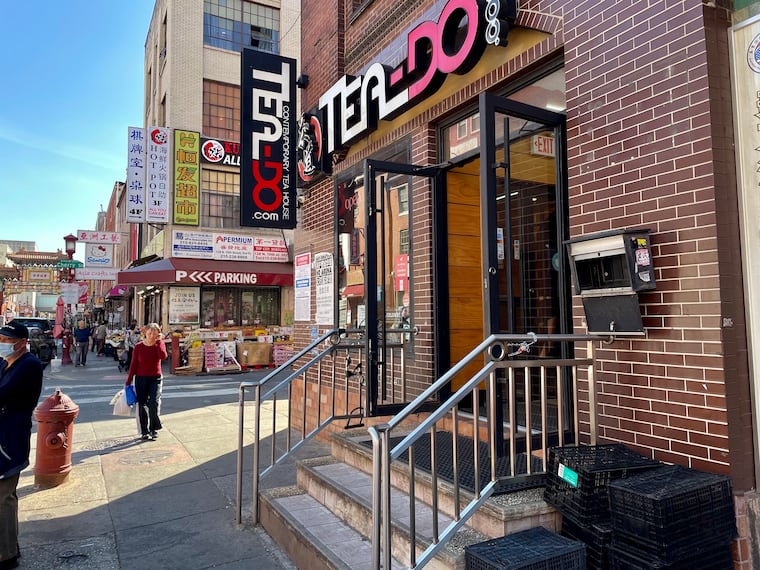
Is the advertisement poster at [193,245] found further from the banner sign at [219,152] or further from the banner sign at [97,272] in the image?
the banner sign at [97,272]

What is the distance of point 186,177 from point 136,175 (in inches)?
70.2

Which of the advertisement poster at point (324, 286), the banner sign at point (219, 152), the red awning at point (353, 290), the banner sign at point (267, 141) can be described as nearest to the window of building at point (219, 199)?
the banner sign at point (219, 152)

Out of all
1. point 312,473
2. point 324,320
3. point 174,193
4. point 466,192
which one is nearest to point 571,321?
point 466,192

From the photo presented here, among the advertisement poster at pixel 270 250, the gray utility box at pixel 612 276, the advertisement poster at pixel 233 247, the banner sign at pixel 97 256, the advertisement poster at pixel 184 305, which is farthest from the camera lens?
the banner sign at pixel 97 256

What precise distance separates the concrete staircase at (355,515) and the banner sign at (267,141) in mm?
4353

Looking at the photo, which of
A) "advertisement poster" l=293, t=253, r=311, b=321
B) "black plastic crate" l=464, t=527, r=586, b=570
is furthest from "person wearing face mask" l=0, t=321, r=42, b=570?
"advertisement poster" l=293, t=253, r=311, b=321

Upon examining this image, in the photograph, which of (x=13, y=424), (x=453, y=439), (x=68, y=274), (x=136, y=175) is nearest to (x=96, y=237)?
(x=68, y=274)

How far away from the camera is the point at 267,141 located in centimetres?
836

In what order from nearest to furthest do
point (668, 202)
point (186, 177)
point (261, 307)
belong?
point (668, 202) < point (186, 177) < point (261, 307)

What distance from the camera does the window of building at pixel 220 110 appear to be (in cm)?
2158

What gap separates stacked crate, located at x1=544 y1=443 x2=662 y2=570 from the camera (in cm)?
283

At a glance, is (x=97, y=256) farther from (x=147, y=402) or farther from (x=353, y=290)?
(x=353, y=290)

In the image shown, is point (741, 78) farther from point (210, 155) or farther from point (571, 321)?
point (210, 155)

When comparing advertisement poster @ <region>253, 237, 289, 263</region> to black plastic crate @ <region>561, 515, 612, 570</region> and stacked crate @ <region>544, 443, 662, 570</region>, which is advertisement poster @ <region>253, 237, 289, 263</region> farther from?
black plastic crate @ <region>561, 515, 612, 570</region>
